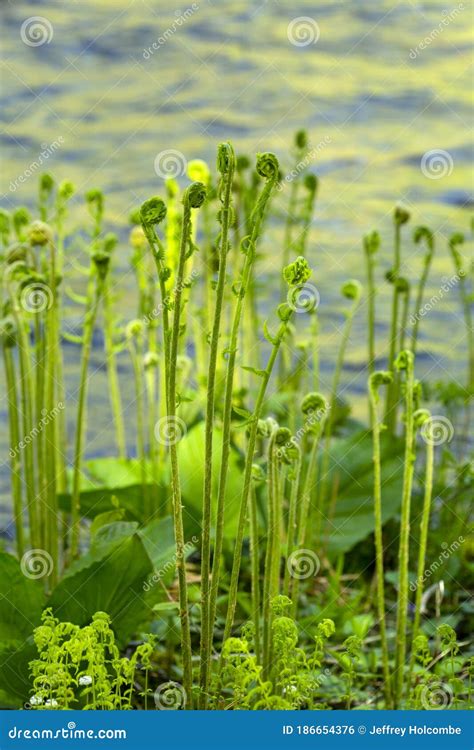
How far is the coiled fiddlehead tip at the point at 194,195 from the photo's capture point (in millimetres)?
1044

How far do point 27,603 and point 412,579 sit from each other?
0.74 m

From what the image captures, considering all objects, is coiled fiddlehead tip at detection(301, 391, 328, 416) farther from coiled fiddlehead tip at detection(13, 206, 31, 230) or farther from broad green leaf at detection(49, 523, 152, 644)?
coiled fiddlehead tip at detection(13, 206, 31, 230)

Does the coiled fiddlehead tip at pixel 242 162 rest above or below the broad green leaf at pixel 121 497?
above

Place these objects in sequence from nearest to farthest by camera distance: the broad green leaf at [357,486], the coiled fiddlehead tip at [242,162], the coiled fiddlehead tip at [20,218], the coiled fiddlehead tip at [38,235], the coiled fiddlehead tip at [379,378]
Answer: the coiled fiddlehead tip at [379,378]
the coiled fiddlehead tip at [38,235]
the coiled fiddlehead tip at [20,218]
the broad green leaf at [357,486]
the coiled fiddlehead tip at [242,162]

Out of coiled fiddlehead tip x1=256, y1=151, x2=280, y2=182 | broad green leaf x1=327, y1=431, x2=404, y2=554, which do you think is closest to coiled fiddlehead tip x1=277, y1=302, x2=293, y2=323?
coiled fiddlehead tip x1=256, y1=151, x2=280, y2=182

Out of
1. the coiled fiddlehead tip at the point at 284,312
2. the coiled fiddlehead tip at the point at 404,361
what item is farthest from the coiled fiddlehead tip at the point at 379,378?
the coiled fiddlehead tip at the point at 284,312

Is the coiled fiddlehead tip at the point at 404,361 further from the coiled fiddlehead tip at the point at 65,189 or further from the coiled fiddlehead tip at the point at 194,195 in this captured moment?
the coiled fiddlehead tip at the point at 65,189

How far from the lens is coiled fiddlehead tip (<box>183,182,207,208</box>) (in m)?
1.04

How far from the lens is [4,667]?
129 cm

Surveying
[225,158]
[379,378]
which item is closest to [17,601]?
[379,378]

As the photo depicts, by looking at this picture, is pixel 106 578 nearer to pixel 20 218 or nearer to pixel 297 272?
pixel 297 272

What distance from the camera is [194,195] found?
1.05 meters

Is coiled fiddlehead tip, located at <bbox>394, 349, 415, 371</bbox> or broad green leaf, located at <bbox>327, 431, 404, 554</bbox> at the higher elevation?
coiled fiddlehead tip, located at <bbox>394, 349, 415, 371</bbox>

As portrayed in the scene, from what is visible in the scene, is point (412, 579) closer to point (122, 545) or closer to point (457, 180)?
point (122, 545)
